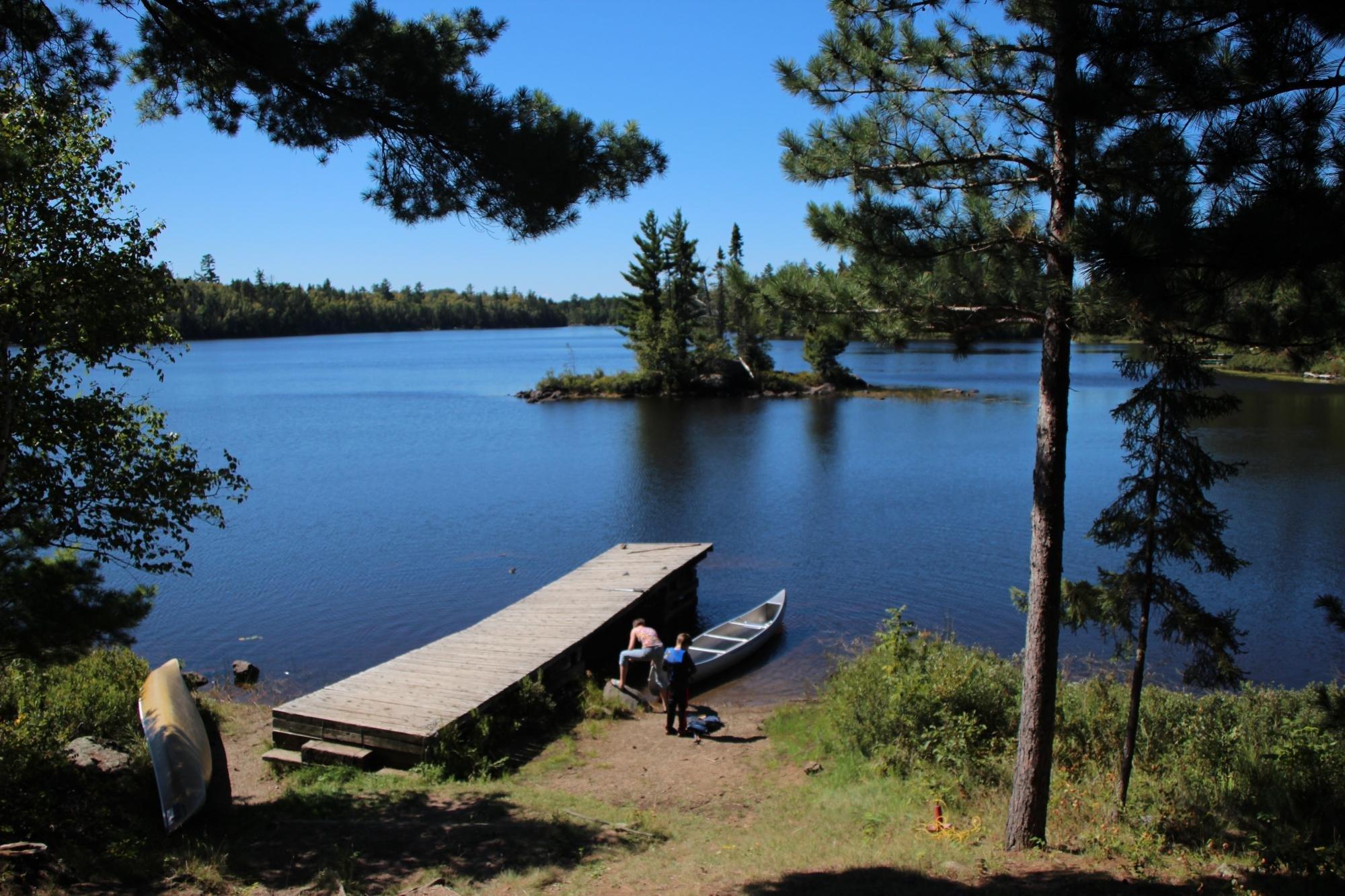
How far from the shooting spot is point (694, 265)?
68812 mm

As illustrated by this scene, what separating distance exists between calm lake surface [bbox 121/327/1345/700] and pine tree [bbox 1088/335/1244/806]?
3208 millimetres

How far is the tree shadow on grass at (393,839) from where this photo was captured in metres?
7.14

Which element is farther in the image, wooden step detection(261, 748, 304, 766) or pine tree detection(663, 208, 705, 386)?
pine tree detection(663, 208, 705, 386)

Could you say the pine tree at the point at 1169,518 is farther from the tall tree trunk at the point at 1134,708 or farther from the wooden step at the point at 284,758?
the wooden step at the point at 284,758

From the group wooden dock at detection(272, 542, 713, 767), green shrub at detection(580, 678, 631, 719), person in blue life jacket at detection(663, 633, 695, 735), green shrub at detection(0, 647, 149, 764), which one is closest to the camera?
green shrub at detection(0, 647, 149, 764)

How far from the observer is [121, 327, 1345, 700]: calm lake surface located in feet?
60.2

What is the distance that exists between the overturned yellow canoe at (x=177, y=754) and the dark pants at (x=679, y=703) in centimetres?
605

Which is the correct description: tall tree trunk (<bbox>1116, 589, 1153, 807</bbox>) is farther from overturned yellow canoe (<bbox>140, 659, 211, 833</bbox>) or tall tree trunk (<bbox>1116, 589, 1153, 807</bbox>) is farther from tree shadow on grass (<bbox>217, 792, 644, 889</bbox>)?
overturned yellow canoe (<bbox>140, 659, 211, 833</bbox>)

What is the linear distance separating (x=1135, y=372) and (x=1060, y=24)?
472 centimetres

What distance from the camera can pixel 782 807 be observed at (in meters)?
9.86

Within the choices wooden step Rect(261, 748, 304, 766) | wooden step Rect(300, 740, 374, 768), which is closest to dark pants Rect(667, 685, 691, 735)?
wooden step Rect(300, 740, 374, 768)

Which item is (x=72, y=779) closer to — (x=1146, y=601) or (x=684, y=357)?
(x=1146, y=601)

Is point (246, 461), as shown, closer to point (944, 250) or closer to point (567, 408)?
point (567, 408)

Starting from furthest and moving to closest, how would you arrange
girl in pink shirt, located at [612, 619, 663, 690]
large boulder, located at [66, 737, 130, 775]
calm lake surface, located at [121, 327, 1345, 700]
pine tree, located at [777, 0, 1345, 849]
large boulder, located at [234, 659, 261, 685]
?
calm lake surface, located at [121, 327, 1345, 700] < large boulder, located at [234, 659, 261, 685] < girl in pink shirt, located at [612, 619, 663, 690] < large boulder, located at [66, 737, 130, 775] < pine tree, located at [777, 0, 1345, 849]
